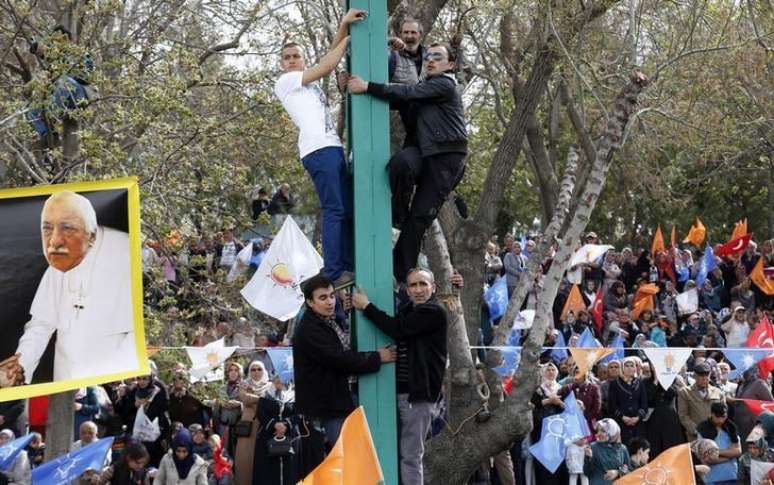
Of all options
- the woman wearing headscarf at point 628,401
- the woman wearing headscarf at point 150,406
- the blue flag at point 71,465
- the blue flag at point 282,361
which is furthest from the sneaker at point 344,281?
the woman wearing headscarf at point 628,401

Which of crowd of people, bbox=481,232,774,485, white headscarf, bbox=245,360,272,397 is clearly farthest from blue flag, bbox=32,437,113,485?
crowd of people, bbox=481,232,774,485

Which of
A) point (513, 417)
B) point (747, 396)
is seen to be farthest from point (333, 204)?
point (747, 396)

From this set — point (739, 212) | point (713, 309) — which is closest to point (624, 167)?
point (713, 309)

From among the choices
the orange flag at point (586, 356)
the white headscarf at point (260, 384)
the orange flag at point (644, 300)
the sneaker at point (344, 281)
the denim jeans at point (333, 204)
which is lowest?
the white headscarf at point (260, 384)

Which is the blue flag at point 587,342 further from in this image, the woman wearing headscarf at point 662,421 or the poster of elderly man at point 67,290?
the poster of elderly man at point 67,290

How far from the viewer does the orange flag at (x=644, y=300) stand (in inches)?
914

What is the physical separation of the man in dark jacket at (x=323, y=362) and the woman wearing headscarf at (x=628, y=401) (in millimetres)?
8048

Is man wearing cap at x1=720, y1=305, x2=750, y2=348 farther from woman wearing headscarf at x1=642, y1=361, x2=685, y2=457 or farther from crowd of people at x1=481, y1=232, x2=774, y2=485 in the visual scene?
woman wearing headscarf at x1=642, y1=361, x2=685, y2=457

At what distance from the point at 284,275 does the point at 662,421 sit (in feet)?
17.0

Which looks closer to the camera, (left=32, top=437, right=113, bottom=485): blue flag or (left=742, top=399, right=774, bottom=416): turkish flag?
(left=32, top=437, right=113, bottom=485): blue flag

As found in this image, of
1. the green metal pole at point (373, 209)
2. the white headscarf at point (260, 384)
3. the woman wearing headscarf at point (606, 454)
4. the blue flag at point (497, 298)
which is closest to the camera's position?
the green metal pole at point (373, 209)

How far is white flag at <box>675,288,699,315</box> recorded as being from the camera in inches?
920

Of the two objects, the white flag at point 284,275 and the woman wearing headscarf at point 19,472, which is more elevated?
the white flag at point 284,275

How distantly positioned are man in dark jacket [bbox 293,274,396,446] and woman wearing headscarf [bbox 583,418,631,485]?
708cm
